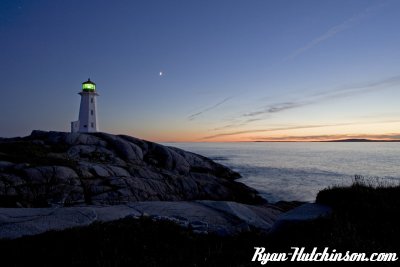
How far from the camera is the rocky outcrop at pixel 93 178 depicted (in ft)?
61.2

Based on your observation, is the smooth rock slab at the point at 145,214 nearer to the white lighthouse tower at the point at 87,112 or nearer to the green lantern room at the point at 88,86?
the white lighthouse tower at the point at 87,112

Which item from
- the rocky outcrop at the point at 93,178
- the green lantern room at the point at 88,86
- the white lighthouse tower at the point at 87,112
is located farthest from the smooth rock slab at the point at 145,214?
the green lantern room at the point at 88,86

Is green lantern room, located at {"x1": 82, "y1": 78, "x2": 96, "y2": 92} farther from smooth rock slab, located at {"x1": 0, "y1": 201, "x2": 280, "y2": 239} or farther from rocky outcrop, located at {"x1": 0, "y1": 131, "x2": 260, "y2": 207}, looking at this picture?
smooth rock slab, located at {"x1": 0, "y1": 201, "x2": 280, "y2": 239}

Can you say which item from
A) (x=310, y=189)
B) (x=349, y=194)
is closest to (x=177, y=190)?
(x=349, y=194)

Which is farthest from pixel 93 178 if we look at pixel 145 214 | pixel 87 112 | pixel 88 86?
pixel 88 86

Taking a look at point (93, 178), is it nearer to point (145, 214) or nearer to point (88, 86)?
point (145, 214)

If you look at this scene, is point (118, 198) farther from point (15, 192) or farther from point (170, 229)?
point (170, 229)

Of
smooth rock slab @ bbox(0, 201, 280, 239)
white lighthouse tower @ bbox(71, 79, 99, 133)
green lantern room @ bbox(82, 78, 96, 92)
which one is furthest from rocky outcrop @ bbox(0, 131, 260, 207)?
green lantern room @ bbox(82, 78, 96, 92)

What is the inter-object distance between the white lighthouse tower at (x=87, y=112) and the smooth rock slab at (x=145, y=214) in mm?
46847

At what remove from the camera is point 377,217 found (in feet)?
24.7

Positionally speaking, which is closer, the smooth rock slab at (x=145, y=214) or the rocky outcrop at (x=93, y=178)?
the smooth rock slab at (x=145, y=214)

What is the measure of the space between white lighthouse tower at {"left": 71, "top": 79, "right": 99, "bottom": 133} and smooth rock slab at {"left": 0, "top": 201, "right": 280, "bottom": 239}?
4685cm

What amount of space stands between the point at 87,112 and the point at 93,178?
37.4 m

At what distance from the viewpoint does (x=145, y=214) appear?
32.7 feet
